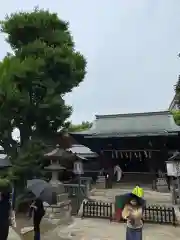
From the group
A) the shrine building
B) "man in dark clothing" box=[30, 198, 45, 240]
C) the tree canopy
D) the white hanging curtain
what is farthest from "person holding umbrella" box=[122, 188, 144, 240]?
the white hanging curtain

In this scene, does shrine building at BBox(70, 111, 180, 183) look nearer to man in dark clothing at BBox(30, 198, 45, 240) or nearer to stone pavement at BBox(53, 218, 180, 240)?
stone pavement at BBox(53, 218, 180, 240)

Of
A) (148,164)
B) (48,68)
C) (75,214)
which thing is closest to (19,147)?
(48,68)

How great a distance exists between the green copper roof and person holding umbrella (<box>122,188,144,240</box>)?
1324cm

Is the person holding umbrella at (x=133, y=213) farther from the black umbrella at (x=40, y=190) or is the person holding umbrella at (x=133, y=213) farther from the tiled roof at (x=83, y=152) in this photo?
the tiled roof at (x=83, y=152)

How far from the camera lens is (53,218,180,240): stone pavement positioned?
26.3 ft

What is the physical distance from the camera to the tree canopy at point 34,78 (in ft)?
46.7

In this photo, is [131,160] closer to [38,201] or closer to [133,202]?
[38,201]

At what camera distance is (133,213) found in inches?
205

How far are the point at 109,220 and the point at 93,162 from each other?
40.2 ft

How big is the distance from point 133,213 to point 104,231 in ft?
13.1

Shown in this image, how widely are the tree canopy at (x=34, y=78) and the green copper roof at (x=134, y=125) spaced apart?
16.8ft

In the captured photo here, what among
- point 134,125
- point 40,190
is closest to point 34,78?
point 40,190

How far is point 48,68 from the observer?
15461 millimetres

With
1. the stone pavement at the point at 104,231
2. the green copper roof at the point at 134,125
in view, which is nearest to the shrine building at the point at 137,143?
the green copper roof at the point at 134,125
